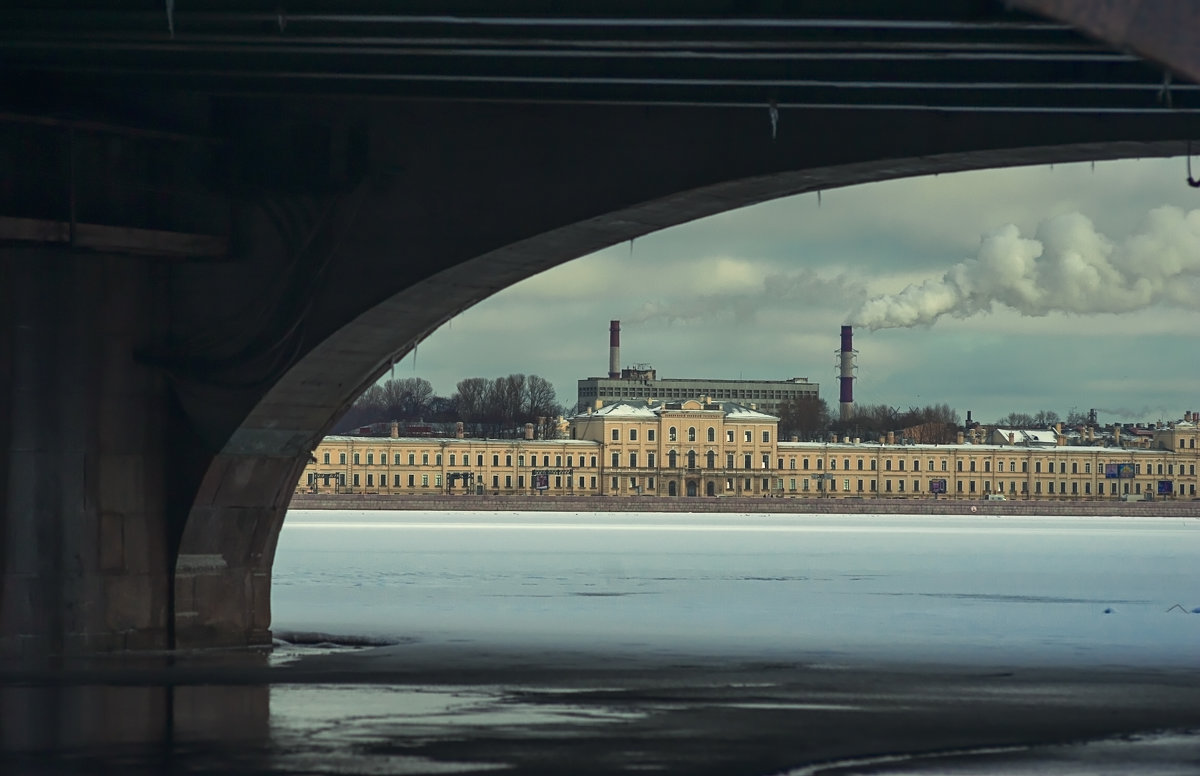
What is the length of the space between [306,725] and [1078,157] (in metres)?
10.3

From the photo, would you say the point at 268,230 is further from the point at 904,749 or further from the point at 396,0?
the point at 904,749

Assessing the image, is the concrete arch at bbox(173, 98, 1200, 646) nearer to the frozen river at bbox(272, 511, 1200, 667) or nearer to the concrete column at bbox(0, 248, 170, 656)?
the concrete column at bbox(0, 248, 170, 656)

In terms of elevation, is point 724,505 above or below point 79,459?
below

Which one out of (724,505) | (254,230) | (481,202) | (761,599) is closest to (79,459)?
(254,230)

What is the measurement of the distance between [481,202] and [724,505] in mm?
160298

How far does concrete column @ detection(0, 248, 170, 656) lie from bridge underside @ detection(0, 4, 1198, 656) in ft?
0.09

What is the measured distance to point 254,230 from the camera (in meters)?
24.4

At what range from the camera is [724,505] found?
182 metres

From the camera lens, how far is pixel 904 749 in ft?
55.3

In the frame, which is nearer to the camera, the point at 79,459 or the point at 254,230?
→ the point at 79,459

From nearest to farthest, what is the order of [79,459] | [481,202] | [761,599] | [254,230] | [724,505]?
[481,202]
[79,459]
[254,230]
[761,599]
[724,505]

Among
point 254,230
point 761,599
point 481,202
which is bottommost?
point 761,599

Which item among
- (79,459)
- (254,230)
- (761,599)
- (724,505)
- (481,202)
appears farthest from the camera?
(724,505)

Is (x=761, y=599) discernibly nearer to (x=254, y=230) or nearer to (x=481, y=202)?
(x=254, y=230)
